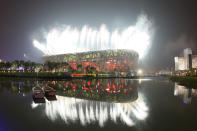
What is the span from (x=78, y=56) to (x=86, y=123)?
461 feet

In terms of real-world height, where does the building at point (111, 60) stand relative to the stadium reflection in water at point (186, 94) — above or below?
above

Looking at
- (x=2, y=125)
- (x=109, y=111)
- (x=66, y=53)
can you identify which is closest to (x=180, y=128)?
(x=109, y=111)

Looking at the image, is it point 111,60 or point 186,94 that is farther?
point 111,60

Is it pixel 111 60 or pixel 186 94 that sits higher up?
pixel 111 60

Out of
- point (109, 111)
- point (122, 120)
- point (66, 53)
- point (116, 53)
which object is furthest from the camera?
point (66, 53)

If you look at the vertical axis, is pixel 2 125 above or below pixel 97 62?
below

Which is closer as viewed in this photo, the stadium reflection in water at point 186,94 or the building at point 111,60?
the stadium reflection in water at point 186,94

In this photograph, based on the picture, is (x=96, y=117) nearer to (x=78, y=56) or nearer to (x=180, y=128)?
(x=180, y=128)

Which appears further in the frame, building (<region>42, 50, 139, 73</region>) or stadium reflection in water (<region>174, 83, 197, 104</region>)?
building (<region>42, 50, 139, 73</region>)

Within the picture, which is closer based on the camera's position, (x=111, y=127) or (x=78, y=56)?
(x=111, y=127)

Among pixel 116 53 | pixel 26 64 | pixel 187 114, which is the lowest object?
pixel 187 114

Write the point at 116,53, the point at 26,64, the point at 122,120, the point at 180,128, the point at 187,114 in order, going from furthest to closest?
the point at 116,53
the point at 26,64
the point at 187,114
the point at 122,120
the point at 180,128

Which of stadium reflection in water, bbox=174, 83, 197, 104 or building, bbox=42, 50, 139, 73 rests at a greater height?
building, bbox=42, 50, 139, 73

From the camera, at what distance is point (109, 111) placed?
13508mm
